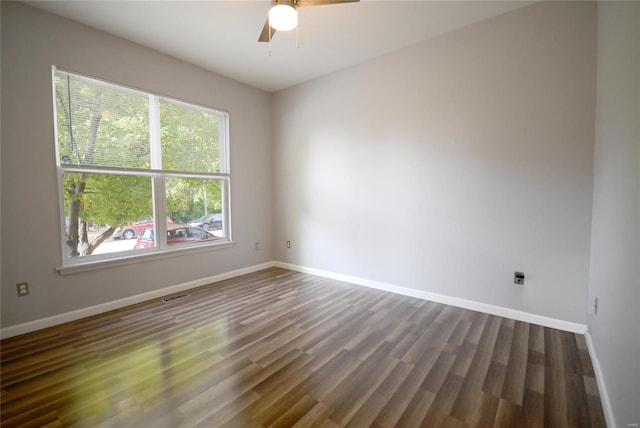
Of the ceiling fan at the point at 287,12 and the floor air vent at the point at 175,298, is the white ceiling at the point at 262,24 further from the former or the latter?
the floor air vent at the point at 175,298

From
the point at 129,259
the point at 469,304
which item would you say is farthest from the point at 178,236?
the point at 469,304

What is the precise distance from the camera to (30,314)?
8.23 feet

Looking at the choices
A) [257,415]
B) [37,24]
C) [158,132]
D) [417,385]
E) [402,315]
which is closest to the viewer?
[257,415]

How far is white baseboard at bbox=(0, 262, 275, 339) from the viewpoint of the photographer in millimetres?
2445

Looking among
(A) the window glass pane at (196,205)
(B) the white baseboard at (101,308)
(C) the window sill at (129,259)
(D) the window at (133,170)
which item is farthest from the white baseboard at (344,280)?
(A) the window glass pane at (196,205)

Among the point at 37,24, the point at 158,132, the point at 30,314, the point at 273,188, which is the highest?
the point at 37,24

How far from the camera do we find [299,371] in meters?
1.93

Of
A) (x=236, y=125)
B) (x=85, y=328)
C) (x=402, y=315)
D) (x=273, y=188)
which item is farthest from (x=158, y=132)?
(x=402, y=315)

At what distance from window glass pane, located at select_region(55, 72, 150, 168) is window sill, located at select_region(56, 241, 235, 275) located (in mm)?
1056

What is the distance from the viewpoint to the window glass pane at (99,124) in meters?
2.72

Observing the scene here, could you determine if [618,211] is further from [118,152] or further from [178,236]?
[118,152]

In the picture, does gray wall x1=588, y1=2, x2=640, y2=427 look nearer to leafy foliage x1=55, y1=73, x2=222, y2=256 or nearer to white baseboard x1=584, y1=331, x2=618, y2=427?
white baseboard x1=584, y1=331, x2=618, y2=427

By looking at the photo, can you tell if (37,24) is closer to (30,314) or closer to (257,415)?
(30,314)

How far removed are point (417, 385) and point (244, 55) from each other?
12.8ft
